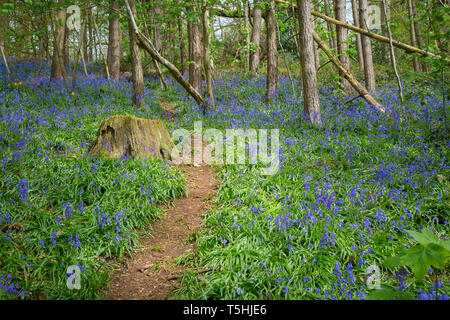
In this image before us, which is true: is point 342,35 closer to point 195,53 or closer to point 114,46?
point 195,53

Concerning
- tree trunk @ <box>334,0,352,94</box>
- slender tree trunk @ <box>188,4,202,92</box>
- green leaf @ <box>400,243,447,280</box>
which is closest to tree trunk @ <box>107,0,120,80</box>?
slender tree trunk @ <box>188,4,202,92</box>

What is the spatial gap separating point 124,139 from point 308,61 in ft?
15.8

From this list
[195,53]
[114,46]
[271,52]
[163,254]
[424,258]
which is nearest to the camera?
[424,258]

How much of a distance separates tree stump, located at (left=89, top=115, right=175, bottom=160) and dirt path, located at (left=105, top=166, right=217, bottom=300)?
1.25 meters

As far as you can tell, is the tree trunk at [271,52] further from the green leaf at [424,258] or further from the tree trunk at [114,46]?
the green leaf at [424,258]

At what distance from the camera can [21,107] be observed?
784 centimetres

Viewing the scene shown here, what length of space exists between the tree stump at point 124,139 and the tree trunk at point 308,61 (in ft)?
13.4

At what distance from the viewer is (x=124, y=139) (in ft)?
19.7

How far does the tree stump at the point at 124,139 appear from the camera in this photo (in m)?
5.86

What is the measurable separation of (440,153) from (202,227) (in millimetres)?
4709

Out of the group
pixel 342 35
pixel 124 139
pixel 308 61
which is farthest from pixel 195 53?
pixel 124 139

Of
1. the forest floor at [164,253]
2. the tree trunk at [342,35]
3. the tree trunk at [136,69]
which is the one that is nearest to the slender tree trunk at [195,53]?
the tree trunk at [136,69]

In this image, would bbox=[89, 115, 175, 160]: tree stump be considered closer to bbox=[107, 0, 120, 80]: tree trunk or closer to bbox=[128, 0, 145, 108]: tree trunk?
bbox=[128, 0, 145, 108]: tree trunk
